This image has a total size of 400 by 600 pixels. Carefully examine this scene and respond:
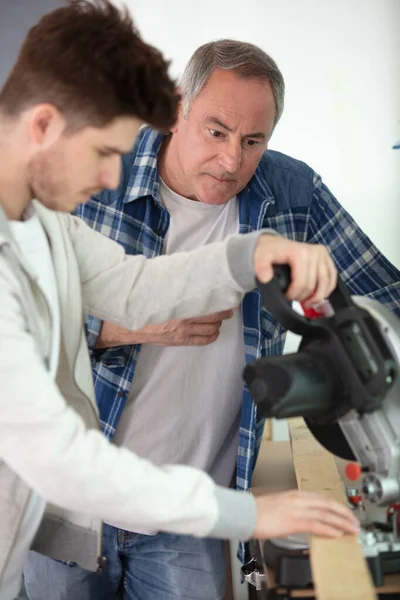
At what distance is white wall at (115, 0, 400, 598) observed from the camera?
3061 mm

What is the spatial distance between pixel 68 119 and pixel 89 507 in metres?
0.53

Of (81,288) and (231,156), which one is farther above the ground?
(231,156)

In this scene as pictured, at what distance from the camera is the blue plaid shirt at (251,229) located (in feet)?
5.81

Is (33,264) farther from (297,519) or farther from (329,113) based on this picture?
(329,113)

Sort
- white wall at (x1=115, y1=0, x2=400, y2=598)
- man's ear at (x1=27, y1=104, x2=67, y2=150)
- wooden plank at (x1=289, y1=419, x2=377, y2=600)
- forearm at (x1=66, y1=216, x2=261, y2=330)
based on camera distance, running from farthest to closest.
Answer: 1. white wall at (x1=115, y1=0, x2=400, y2=598)
2. forearm at (x1=66, y1=216, x2=261, y2=330)
3. man's ear at (x1=27, y1=104, x2=67, y2=150)
4. wooden plank at (x1=289, y1=419, x2=377, y2=600)

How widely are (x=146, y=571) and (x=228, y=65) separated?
3.96ft

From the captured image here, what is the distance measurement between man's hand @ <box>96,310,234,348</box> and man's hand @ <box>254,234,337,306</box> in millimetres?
429

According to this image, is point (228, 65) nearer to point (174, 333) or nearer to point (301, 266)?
point (174, 333)

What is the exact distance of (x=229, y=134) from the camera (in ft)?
5.84

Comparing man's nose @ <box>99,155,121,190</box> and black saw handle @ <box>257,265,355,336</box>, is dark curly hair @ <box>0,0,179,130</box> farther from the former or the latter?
black saw handle @ <box>257,265,355,336</box>

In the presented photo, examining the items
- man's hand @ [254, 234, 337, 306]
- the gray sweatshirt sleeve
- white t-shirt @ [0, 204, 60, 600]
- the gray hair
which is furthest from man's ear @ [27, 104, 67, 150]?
the gray hair

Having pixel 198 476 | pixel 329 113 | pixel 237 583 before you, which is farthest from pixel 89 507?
pixel 329 113

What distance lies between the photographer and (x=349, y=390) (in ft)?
3.77

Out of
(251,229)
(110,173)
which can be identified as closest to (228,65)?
(251,229)
